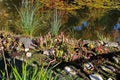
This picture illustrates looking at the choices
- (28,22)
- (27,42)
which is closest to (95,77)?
(27,42)

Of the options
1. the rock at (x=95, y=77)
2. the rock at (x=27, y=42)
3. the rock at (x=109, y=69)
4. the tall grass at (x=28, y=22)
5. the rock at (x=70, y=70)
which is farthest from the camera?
the tall grass at (x=28, y=22)

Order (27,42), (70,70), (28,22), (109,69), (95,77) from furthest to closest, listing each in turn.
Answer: (28,22)
(27,42)
(109,69)
(70,70)
(95,77)

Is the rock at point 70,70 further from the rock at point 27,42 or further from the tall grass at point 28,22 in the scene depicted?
the tall grass at point 28,22

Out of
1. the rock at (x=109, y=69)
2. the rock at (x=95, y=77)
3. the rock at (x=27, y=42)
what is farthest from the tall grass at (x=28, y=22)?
the rock at (x=95, y=77)

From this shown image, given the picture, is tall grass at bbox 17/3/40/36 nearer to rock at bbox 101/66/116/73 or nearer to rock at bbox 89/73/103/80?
rock at bbox 101/66/116/73

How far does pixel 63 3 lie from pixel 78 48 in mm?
5208

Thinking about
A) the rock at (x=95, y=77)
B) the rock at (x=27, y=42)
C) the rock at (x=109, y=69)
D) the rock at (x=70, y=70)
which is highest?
the rock at (x=27, y=42)

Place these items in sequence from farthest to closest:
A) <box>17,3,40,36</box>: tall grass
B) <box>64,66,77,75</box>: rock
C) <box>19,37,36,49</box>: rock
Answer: <box>17,3,40,36</box>: tall grass → <box>19,37,36,49</box>: rock → <box>64,66,77,75</box>: rock

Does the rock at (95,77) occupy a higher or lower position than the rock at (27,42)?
lower

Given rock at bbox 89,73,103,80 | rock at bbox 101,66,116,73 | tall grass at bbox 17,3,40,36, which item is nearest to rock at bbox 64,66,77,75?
rock at bbox 89,73,103,80

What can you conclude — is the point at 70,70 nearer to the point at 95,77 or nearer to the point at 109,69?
the point at 95,77

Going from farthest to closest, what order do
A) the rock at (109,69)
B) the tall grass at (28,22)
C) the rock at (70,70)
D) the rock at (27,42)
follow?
the tall grass at (28,22), the rock at (27,42), the rock at (109,69), the rock at (70,70)

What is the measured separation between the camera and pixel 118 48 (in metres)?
7.21

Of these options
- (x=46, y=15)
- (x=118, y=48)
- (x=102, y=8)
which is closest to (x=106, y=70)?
(x=118, y=48)
